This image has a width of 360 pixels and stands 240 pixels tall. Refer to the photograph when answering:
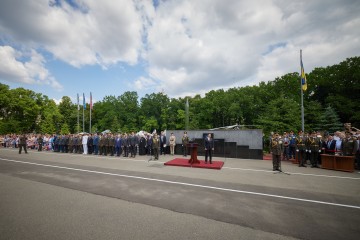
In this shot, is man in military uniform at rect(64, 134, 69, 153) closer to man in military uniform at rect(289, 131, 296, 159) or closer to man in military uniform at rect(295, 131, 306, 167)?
man in military uniform at rect(289, 131, 296, 159)

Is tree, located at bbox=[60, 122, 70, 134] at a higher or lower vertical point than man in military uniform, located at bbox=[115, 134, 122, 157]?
higher

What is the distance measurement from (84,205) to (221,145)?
46.1 feet

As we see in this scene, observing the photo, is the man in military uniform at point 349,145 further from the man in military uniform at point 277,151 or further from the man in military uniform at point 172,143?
the man in military uniform at point 172,143

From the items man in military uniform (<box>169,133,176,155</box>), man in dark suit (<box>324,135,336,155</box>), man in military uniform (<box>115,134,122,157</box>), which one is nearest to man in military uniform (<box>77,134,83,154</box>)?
man in military uniform (<box>115,134,122,157</box>)

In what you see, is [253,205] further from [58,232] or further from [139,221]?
[58,232]

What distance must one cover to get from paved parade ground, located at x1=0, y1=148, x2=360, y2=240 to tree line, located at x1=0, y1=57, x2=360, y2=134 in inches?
1053

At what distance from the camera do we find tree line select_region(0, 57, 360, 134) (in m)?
36.8

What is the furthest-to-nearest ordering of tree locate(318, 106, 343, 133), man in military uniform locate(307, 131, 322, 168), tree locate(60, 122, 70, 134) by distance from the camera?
tree locate(60, 122, 70, 134)
tree locate(318, 106, 343, 133)
man in military uniform locate(307, 131, 322, 168)

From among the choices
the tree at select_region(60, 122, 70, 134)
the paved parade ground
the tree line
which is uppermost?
the tree line

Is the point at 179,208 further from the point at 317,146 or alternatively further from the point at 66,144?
the point at 66,144

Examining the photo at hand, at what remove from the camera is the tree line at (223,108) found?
121 feet

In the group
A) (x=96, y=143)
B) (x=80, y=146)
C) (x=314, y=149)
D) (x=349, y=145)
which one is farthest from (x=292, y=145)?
(x=80, y=146)

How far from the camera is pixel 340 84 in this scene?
4050cm

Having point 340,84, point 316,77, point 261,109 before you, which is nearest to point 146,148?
point 261,109
